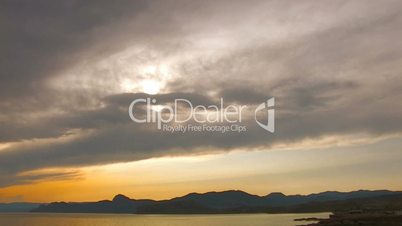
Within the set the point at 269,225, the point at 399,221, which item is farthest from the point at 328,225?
the point at 269,225

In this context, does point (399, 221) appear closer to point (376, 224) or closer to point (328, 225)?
point (376, 224)

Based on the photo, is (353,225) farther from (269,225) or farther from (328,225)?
(269,225)

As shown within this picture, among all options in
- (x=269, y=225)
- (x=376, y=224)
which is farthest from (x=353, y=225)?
(x=269, y=225)

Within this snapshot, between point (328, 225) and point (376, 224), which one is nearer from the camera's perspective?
point (376, 224)

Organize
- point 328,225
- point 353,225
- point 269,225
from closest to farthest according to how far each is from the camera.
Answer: point 353,225
point 328,225
point 269,225

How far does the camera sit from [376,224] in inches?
4136

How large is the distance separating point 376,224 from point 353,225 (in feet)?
17.0

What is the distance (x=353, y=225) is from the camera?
105000 mm

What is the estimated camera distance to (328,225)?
368 feet

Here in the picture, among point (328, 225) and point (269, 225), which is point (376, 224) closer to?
point (328, 225)

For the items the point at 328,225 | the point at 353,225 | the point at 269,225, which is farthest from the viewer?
the point at 269,225

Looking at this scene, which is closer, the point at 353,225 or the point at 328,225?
the point at 353,225

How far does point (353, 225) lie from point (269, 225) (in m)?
68.6

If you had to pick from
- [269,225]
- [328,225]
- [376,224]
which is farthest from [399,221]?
[269,225]
